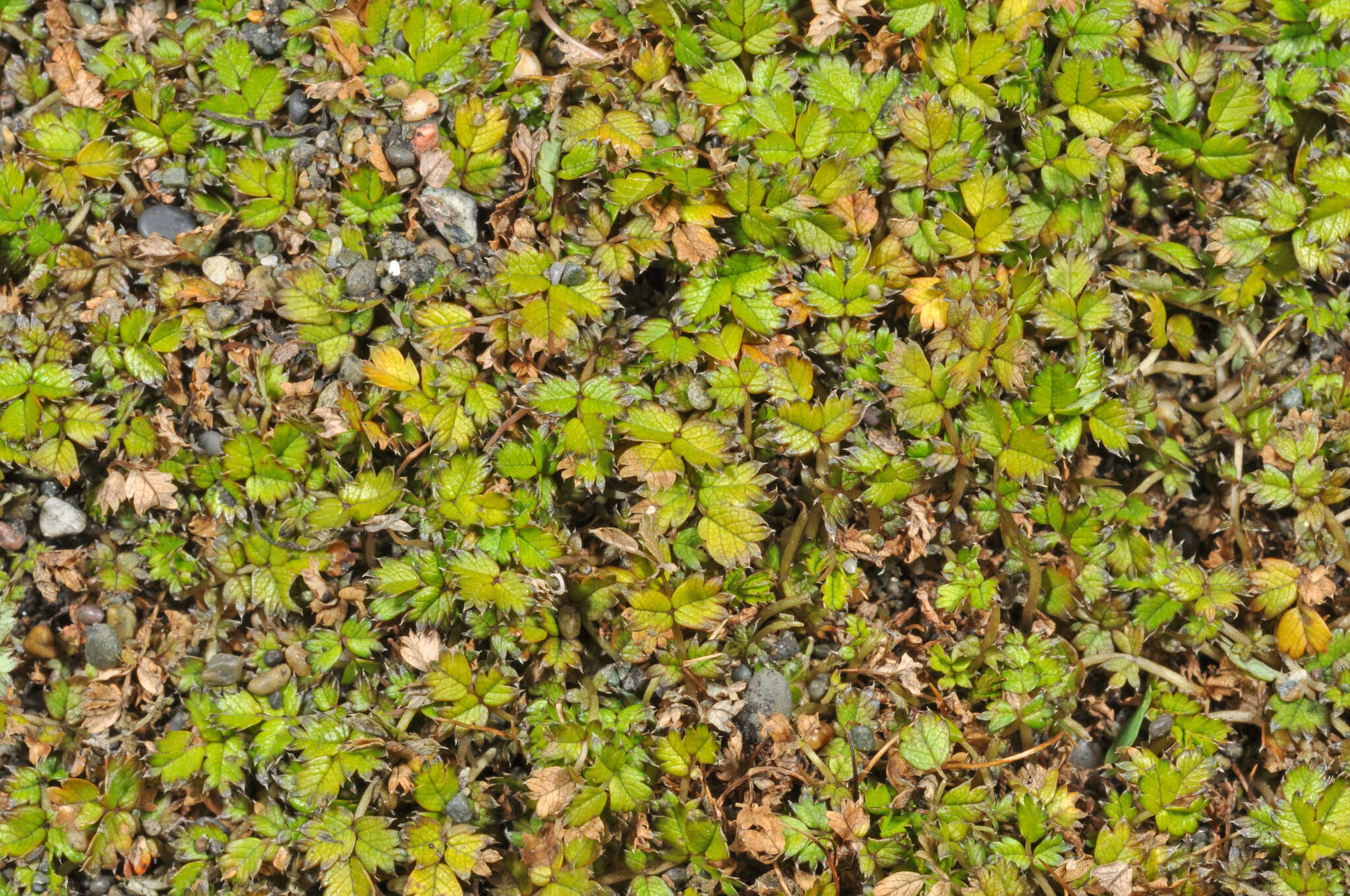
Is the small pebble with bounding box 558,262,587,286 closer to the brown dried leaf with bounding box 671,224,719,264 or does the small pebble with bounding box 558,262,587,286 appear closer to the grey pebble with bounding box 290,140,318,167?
the brown dried leaf with bounding box 671,224,719,264

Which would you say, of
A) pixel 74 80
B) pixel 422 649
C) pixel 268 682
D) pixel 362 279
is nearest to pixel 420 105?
pixel 362 279

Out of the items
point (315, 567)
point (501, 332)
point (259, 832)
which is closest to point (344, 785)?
point (259, 832)

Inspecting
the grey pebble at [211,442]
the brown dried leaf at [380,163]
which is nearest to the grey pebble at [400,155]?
the brown dried leaf at [380,163]

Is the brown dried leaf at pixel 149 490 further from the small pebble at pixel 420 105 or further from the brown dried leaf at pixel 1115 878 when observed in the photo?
the brown dried leaf at pixel 1115 878

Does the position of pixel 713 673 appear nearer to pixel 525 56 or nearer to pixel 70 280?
pixel 525 56

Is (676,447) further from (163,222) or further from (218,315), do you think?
(163,222)

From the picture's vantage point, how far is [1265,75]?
8.96 ft

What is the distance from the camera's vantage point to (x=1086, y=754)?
2.59m

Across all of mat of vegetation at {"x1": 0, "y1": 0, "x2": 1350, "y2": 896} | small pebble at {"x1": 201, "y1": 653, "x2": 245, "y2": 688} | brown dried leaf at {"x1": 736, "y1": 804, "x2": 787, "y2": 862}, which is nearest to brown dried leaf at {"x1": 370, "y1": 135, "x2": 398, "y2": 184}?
mat of vegetation at {"x1": 0, "y1": 0, "x2": 1350, "y2": 896}

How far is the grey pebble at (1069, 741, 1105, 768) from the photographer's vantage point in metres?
2.58

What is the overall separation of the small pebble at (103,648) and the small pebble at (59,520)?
0.27m

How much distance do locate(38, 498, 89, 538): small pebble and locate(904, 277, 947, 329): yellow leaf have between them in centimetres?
223

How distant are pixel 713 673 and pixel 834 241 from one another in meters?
1.12

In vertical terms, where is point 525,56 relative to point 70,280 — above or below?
above
